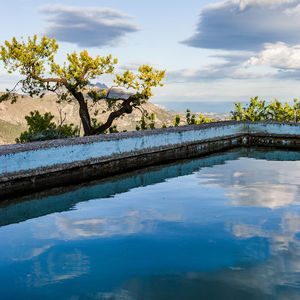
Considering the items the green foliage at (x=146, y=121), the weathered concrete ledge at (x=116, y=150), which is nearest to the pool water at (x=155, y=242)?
the weathered concrete ledge at (x=116, y=150)

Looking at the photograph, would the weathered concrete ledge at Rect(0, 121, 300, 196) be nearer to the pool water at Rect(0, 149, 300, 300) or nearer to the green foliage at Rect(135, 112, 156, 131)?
the pool water at Rect(0, 149, 300, 300)

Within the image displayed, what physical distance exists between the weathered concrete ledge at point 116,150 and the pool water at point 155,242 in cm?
71

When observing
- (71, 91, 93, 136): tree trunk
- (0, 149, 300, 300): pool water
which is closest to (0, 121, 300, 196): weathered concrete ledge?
(0, 149, 300, 300): pool water

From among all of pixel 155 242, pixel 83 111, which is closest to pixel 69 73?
pixel 83 111

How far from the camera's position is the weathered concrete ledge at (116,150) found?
8102mm

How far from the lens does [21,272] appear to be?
4301 millimetres

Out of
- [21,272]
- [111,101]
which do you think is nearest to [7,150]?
[21,272]

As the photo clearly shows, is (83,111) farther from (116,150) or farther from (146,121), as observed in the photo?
(116,150)

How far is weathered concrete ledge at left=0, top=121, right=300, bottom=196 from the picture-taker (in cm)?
810

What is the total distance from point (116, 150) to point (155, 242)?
554 cm

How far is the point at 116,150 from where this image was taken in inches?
408

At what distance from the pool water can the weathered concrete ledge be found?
712 millimetres

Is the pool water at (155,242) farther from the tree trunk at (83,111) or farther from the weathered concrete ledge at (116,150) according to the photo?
the tree trunk at (83,111)

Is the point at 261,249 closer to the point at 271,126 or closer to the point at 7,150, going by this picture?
the point at 7,150
